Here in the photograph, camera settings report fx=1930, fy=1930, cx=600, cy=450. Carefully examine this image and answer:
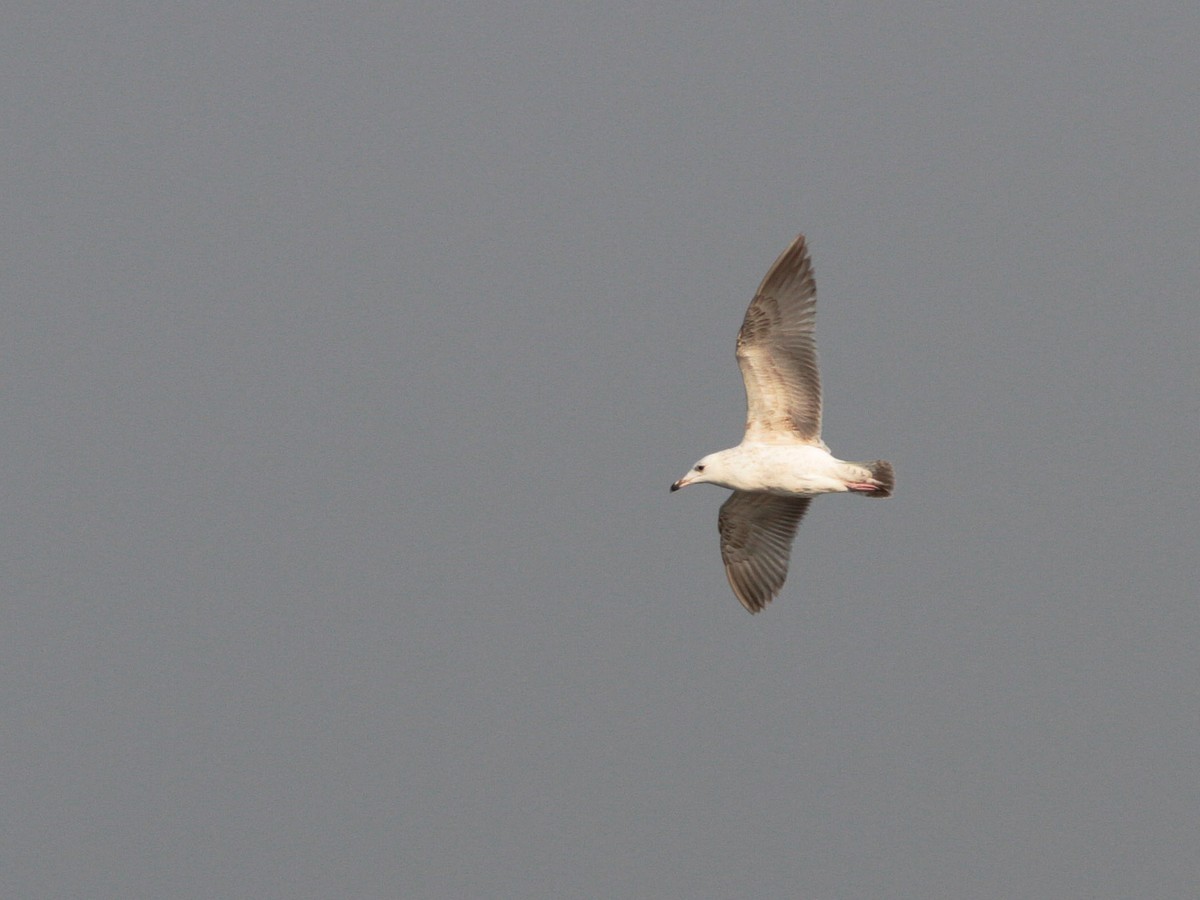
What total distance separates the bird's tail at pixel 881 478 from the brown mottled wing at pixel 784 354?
1166mm

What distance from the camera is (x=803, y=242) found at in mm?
32500

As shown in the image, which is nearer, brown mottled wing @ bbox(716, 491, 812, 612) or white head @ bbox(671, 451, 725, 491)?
white head @ bbox(671, 451, 725, 491)

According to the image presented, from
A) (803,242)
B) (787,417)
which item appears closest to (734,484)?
(787,417)

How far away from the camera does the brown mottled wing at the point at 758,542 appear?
35.2 metres

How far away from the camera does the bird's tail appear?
32.0 meters

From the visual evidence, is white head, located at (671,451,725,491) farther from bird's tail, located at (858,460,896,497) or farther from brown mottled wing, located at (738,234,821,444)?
bird's tail, located at (858,460,896,497)

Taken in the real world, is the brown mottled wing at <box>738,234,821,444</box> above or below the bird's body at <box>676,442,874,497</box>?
above

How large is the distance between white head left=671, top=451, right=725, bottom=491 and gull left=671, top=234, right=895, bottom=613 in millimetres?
17

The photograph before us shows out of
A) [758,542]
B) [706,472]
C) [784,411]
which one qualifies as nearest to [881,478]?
[784,411]

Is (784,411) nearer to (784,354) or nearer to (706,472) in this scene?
(784,354)

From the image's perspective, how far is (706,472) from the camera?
109 ft

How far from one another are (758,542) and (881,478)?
398cm

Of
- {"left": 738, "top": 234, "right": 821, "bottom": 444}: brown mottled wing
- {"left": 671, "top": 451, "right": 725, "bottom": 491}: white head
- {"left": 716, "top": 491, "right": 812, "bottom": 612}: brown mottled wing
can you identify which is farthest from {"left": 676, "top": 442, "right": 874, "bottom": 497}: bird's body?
{"left": 716, "top": 491, "right": 812, "bottom": 612}: brown mottled wing

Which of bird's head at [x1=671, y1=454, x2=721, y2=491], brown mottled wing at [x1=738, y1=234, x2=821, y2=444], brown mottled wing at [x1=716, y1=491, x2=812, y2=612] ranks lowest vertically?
brown mottled wing at [x1=716, y1=491, x2=812, y2=612]
